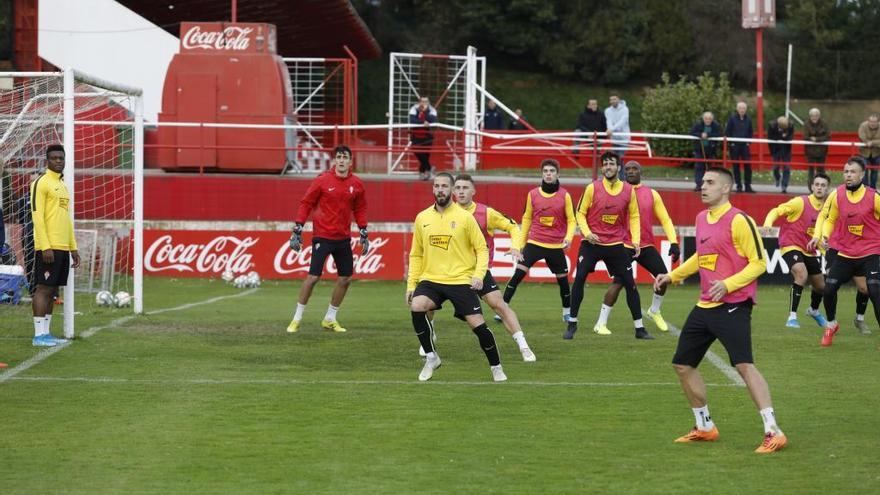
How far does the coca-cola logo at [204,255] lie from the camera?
26.2 meters

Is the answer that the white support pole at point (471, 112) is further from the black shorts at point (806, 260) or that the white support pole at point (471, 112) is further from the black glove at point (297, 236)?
the black glove at point (297, 236)

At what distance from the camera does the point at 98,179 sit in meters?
25.8

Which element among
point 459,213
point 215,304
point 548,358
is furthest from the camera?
point 215,304

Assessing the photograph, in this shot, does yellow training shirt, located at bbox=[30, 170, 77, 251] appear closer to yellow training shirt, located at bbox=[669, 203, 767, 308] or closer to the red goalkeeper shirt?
the red goalkeeper shirt

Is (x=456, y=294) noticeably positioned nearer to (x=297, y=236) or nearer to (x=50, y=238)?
(x=297, y=236)

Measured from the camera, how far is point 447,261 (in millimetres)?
12562

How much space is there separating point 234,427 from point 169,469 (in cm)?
146

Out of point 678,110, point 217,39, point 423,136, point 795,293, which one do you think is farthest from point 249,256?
point 678,110

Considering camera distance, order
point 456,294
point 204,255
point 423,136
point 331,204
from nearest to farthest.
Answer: point 456,294, point 331,204, point 204,255, point 423,136

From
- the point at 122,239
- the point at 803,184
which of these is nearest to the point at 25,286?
the point at 122,239

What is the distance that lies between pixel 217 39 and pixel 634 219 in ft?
52.4

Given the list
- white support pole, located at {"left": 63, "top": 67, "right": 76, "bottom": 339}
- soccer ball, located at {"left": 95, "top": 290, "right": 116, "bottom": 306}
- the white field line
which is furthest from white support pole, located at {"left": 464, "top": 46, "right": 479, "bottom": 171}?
white support pole, located at {"left": 63, "top": 67, "right": 76, "bottom": 339}

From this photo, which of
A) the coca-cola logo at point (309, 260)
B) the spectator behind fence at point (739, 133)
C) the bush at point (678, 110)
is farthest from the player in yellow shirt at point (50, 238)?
the bush at point (678, 110)

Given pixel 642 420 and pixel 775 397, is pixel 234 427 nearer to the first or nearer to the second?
pixel 642 420
